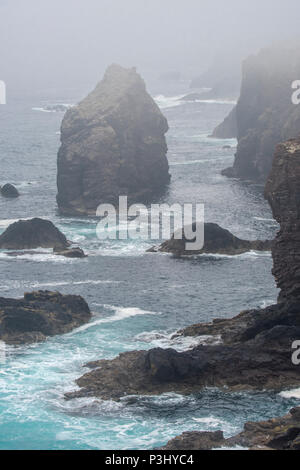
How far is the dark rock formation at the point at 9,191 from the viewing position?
156 m

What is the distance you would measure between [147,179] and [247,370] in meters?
89.6

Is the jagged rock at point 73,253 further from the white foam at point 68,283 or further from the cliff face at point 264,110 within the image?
the cliff face at point 264,110

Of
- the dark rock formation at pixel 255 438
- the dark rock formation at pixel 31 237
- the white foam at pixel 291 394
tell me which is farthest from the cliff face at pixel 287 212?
the dark rock formation at pixel 31 237

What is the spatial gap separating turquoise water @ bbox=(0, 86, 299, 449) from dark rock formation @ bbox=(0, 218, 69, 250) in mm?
3616

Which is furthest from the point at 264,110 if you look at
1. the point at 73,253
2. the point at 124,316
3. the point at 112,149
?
the point at 124,316

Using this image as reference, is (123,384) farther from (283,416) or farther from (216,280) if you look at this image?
(216,280)

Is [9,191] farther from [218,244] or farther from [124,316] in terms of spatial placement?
[124,316]

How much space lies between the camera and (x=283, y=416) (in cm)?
6400

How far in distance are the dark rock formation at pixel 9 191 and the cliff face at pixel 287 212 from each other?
8270cm

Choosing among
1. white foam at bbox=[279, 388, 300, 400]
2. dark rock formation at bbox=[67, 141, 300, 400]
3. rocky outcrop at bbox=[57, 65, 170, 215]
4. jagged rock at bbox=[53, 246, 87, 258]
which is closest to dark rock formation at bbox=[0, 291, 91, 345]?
dark rock formation at bbox=[67, 141, 300, 400]

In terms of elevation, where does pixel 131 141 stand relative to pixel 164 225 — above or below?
above
